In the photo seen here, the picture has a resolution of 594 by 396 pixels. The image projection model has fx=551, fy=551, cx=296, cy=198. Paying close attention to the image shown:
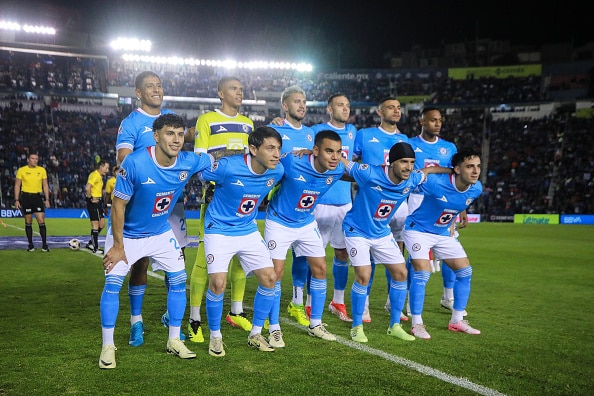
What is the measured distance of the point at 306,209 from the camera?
21.3 feet

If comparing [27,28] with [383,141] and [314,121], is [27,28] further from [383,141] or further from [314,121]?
[383,141]

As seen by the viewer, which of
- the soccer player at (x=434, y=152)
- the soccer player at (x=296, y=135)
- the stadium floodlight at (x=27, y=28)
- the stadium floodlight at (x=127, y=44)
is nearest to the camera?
the soccer player at (x=296, y=135)

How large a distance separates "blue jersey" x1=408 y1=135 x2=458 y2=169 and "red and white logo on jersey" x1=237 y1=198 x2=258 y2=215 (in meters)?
3.19

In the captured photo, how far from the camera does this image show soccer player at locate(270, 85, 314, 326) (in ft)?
23.5

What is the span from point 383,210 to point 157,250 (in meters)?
2.68

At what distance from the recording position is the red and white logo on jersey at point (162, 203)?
5.41m

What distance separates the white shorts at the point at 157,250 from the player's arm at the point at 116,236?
0.23m

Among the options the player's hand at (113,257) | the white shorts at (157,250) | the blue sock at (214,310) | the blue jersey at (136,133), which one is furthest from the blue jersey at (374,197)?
the player's hand at (113,257)

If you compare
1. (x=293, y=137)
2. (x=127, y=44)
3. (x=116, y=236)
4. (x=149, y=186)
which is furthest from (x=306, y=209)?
(x=127, y=44)

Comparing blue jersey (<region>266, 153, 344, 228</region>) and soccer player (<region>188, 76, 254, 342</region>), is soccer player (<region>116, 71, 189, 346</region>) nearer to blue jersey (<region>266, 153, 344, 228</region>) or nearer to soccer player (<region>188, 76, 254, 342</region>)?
soccer player (<region>188, 76, 254, 342</region>)

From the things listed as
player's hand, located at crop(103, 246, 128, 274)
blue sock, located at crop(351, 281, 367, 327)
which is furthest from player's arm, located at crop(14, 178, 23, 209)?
blue sock, located at crop(351, 281, 367, 327)

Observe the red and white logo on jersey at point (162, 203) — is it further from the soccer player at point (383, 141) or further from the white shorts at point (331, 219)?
the soccer player at point (383, 141)

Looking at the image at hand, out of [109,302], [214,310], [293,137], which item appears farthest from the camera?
[293,137]

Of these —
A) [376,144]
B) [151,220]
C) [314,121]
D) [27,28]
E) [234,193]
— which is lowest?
[151,220]
